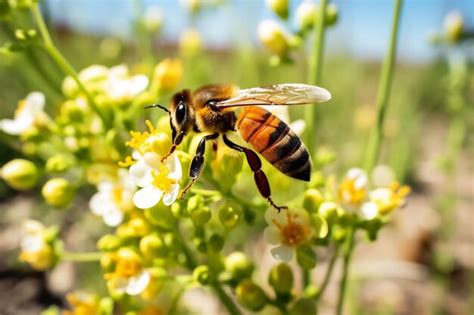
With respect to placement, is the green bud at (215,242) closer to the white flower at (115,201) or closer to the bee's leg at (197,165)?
the bee's leg at (197,165)

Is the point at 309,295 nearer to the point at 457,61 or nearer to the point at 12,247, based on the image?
the point at 457,61

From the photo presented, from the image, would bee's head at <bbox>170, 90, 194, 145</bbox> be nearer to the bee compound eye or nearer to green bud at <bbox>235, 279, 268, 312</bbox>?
the bee compound eye

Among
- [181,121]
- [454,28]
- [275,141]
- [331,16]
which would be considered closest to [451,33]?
[454,28]

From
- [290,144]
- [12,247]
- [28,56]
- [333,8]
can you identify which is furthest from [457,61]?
[12,247]

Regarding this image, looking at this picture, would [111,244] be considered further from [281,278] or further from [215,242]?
[281,278]

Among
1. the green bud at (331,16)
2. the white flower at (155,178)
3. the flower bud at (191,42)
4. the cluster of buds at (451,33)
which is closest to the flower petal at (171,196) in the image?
the white flower at (155,178)

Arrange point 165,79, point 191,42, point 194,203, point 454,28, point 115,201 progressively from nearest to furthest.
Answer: point 194,203
point 115,201
point 165,79
point 454,28
point 191,42

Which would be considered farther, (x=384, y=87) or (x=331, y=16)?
(x=331, y=16)
